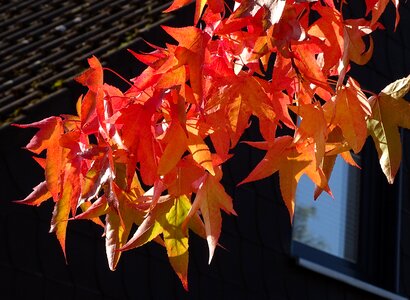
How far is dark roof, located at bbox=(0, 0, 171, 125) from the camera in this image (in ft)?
20.2

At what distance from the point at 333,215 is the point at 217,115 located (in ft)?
21.7

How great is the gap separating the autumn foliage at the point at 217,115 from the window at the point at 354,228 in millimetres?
5800

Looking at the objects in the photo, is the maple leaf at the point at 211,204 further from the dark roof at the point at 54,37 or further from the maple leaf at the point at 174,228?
the dark roof at the point at 54,37

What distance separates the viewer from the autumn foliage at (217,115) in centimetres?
206

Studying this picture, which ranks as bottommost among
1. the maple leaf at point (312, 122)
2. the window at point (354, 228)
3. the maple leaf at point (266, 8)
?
the window at point (354, 228)

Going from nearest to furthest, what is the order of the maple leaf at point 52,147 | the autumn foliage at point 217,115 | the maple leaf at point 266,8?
the maple leaf at point 266,8 < the autumn foliage at point 217,115 < the maple leaf at point 52,147

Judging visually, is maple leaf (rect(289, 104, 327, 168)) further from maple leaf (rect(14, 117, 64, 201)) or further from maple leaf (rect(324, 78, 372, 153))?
maple leaf (rect(14, 117, 64, 201))

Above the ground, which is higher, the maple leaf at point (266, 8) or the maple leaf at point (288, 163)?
the maple leaf at point (266, 8)

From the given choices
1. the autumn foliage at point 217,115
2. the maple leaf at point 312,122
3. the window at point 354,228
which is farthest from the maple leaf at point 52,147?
the window at point 354,228

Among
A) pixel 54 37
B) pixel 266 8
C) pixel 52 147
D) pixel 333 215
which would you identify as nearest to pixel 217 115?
pixel 266 8

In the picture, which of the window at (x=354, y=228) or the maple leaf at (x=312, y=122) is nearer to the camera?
the maple leaf at (x=312, y=122)

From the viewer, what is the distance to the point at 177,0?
217 centimetres

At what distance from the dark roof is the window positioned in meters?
1.87

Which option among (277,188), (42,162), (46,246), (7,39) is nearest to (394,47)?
(277,188)
